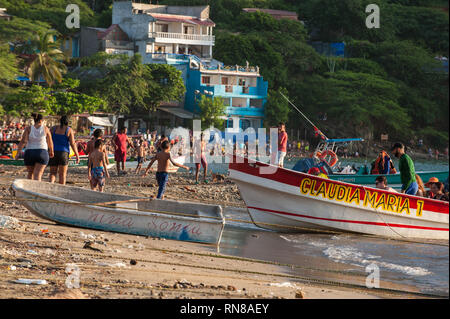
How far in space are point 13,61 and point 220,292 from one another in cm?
4175

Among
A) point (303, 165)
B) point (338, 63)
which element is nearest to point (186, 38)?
point (338, 63)

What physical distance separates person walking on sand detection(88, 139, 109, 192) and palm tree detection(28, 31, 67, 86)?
37.6m

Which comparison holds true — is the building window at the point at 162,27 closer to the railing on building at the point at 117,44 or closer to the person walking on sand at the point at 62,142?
the railing on building at the point at 117,44

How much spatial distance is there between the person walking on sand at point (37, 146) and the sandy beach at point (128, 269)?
3.27ft

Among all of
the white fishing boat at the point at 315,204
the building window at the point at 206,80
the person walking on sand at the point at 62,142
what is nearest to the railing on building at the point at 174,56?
the building window at the point at 206,80

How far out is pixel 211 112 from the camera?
5697 cm

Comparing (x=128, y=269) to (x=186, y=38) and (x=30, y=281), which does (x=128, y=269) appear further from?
(x=186, y=38)

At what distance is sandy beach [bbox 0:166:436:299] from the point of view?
7555 millimetres

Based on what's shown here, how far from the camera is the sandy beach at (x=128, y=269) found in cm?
755

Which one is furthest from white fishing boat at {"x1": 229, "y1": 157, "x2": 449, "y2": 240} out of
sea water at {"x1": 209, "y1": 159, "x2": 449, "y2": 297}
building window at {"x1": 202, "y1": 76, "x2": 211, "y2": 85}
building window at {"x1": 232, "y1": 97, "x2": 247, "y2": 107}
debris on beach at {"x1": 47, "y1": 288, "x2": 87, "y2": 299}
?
building window at {"x1": 232, "y1": 97, "x2": 247, "y2": 107}

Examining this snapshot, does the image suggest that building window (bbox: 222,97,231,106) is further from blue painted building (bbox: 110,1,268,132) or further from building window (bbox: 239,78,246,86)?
building window (bbox: 239,78,246,86)

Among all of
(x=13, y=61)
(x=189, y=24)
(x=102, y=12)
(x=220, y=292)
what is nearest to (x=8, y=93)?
(x=13, y=61)

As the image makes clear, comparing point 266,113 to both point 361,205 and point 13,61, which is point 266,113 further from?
point 361,205

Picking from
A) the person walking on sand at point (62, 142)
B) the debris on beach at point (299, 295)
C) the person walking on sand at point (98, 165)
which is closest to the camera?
the debris on beach at point (299, 295)
